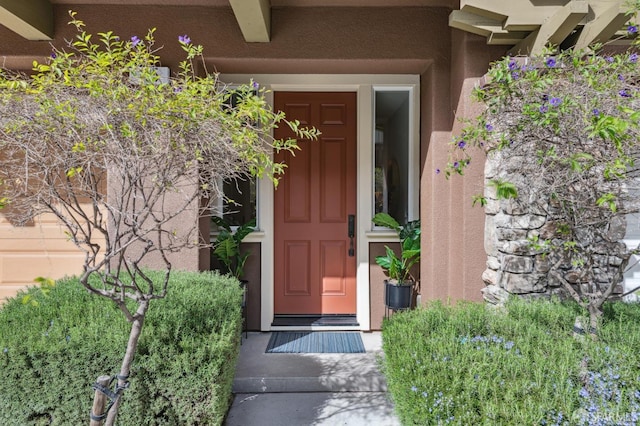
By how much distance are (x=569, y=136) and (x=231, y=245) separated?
9.63ft

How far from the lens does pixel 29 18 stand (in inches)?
128

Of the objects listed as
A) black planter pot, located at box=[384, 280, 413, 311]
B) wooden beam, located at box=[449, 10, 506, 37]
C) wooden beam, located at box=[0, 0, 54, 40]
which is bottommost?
black planter pot, located at box=[384, 280, 413, 311]

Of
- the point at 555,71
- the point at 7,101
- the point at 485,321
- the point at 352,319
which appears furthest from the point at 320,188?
the point at 7,101

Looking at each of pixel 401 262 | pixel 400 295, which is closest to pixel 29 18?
pixel 401 262

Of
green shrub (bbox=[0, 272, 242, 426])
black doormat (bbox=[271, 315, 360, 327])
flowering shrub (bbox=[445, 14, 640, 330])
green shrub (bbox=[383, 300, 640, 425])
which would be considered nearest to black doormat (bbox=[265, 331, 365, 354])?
black doormat (bbox=[271, 315, 360, 327])

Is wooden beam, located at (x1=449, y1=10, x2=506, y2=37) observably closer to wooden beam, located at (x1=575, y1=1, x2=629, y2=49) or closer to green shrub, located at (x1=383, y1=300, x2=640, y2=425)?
wooden beam, located at (x1=575, y1=1, x2=629, y2=49)

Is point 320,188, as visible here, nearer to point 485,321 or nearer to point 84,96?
point 485,321

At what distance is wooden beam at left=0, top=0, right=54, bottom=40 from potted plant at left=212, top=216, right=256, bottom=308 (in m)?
2.19

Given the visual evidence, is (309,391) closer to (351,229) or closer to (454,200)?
(351,229)

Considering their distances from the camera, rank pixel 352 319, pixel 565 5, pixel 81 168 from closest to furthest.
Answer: pixel 81 168
pixel 565 5
pixel 352 319

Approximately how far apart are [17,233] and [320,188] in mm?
3101

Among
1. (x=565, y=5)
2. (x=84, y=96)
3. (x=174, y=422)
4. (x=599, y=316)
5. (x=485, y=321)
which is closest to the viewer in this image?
(x=84, y=96)

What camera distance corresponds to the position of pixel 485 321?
2625 mm

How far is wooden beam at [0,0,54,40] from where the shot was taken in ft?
10.0
